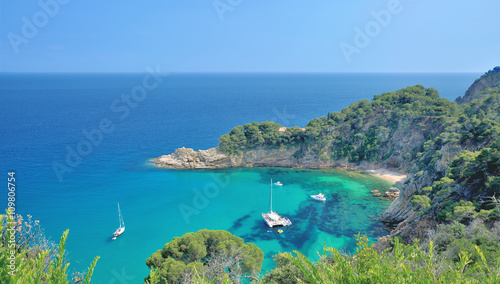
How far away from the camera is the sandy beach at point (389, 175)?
Result: 36.8 m

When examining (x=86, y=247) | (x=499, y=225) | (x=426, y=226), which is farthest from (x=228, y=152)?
(x=499, y=225)

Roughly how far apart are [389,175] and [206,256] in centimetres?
2941

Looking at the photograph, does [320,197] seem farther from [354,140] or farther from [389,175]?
[354,140]

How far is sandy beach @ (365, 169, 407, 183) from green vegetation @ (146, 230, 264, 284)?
25938 millimetres

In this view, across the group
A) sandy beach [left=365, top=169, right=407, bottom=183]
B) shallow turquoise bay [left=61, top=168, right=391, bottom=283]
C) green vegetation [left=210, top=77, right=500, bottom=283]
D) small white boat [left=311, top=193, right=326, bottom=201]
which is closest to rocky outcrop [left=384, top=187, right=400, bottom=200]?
shallow turquoise bay [left=61, top=168, right=391, bottom=283]

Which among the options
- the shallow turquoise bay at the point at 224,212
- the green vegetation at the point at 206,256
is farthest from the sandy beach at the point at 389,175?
the green vegetation at the point at 206,256

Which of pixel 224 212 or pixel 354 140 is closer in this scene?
pixel 224 212

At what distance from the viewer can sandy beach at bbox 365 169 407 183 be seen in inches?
1447

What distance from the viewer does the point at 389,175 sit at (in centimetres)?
3825

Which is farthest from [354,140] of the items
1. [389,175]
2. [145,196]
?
[145,196]

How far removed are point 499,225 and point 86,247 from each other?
26.7 meters

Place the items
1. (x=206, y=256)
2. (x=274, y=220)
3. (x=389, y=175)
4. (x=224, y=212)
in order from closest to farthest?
(x=206, y=256), (x=274, y=220), (x=224, y=212), (x=389, y=175)

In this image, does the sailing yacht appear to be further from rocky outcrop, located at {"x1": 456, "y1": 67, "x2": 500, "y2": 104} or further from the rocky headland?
rocky outcrop, located at {"x1": 456, "y1": 67, "x2": 500, "y2": 104}

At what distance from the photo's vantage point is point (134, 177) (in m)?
38.7
